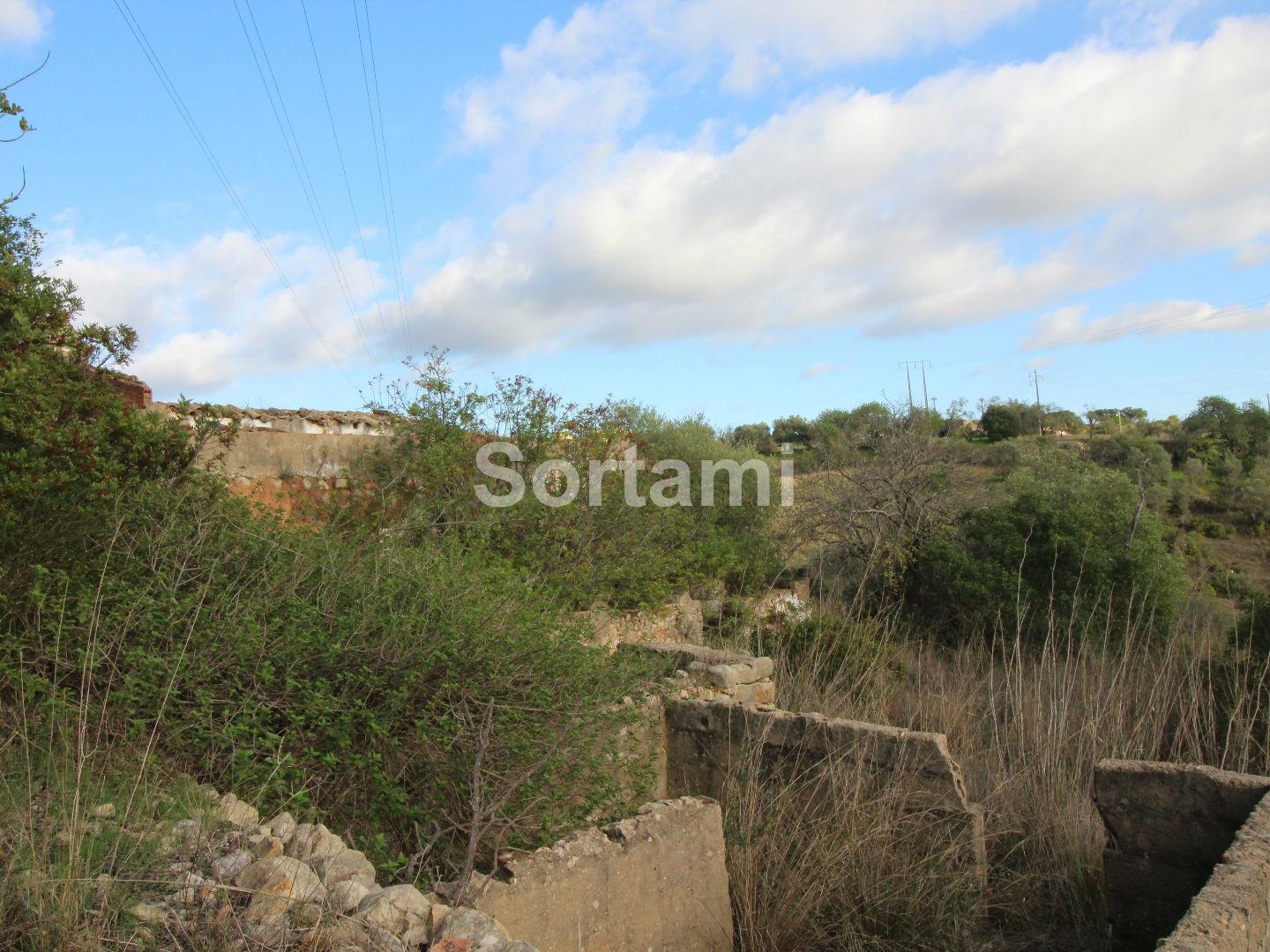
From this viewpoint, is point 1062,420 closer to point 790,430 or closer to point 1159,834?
point 790,430

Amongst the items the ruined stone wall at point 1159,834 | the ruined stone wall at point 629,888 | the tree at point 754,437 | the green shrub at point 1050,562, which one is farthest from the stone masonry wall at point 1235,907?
the tree at point 754,437

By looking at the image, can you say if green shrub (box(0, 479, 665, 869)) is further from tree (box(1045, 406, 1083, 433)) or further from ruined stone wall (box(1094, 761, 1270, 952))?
tree (box(1045, 406, 1083, 433))

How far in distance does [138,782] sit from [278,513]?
3.00 m

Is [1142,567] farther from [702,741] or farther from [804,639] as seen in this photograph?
[702,741]

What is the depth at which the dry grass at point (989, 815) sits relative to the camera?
4.36 meters

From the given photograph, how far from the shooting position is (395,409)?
10.3m

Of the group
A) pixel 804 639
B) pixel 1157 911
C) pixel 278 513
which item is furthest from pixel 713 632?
pixel 1157 911

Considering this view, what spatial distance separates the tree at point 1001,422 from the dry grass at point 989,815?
2380 cm

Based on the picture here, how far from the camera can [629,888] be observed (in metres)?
3.73

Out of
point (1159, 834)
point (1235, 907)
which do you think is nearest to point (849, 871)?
point (1159, 834)

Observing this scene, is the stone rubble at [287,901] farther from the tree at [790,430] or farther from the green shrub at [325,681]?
the tree at [790,430]

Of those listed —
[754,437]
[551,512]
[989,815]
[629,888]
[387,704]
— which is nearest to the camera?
[629,888]

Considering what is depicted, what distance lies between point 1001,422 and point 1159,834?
28350mm

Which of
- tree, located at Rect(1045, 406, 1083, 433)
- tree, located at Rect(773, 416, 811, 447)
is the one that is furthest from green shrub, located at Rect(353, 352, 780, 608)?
tree, located at Rect(1045, 406, 1083, 433)
